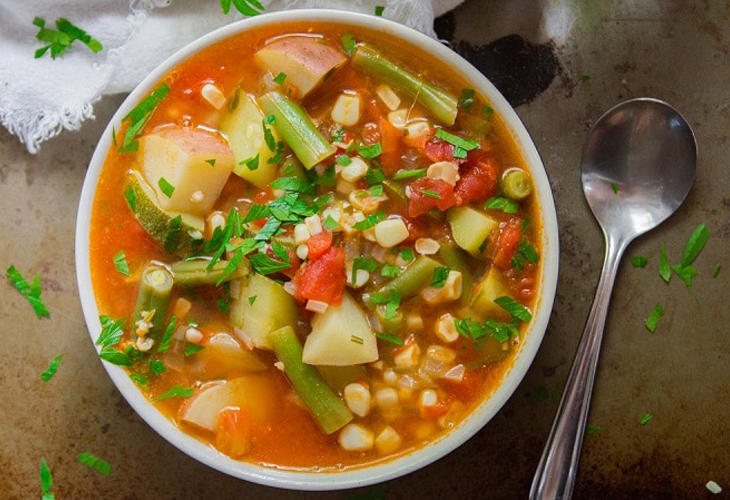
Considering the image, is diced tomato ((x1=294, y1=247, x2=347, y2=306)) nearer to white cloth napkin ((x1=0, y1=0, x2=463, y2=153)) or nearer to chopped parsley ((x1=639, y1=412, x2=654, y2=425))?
white cloth napkin ((x1=0, y1=0, x2=463, y2=153))

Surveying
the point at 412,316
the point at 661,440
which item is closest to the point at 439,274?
the point at 412,316

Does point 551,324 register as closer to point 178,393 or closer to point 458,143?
point 458,143

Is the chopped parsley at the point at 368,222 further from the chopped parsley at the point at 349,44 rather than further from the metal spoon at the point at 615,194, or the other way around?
the metal spoon at the point at 615,194

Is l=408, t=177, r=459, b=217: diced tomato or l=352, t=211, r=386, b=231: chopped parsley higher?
l=408, t=177, r=459, b=217: diced tomato

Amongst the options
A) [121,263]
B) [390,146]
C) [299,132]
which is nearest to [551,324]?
[390,146]

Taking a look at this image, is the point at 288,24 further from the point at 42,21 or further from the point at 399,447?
the point at 399,447

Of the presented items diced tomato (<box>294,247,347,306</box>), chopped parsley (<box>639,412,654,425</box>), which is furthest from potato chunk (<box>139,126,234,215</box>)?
chopped parsley (<box>639,412,654,425</box>)

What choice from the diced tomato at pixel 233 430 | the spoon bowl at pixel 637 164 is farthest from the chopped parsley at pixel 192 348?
the spoon bowl at pixel 637 164

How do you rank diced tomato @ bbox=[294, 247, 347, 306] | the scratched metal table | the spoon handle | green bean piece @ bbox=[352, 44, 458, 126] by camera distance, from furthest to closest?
the scratched metal table < the spoon handle < green bean piece @ bbox=[352, 44, 458, 126] < diced tomato @ bbox=[294, 247, 347, 306]
